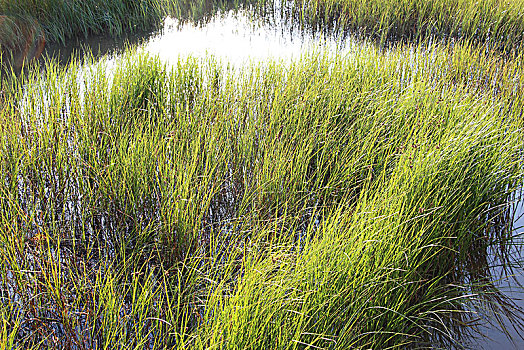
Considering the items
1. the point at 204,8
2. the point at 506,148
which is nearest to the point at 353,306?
the point at 506,148

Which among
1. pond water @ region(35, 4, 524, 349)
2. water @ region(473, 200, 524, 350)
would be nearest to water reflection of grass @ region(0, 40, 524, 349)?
water @ region(473, 200, 524, 350)

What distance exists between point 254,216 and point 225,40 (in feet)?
13.9

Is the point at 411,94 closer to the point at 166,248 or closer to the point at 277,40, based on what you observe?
the point at 166,248

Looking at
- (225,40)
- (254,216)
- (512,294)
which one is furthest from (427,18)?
(254,216)

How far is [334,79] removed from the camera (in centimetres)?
354

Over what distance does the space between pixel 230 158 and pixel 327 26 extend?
446 cm

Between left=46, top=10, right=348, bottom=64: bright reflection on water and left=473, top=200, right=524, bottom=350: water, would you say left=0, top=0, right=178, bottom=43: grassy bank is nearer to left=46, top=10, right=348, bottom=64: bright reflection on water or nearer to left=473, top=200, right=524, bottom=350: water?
left=46, top=10, right=348, bottom=64: bright reflection on water

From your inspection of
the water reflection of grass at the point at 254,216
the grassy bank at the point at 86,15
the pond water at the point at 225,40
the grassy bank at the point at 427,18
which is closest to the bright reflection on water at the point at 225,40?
the pond water at the point at 225,40

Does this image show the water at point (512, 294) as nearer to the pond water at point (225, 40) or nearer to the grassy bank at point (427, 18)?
the pond water at point (225, 40)

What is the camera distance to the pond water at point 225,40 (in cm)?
554

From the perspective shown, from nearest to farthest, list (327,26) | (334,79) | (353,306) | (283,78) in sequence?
(353,306)
(334,79)
(283,78)
(327,26)

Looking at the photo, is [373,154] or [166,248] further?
[373,154]

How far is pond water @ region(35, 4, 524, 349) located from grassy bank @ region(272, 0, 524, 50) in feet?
1.19

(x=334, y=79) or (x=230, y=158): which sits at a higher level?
(x=334, y=79)
